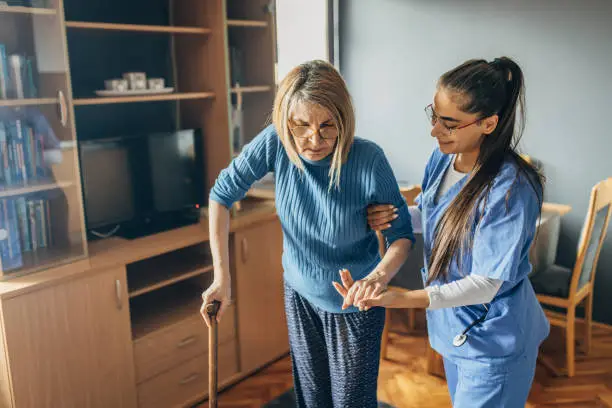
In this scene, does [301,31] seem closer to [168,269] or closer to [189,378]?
[168,269]

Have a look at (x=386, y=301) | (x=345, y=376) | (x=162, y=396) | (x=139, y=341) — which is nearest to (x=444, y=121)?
(x=386, y=301)

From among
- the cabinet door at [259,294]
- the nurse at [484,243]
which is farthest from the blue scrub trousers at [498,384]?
the cabinet door at [259,294]

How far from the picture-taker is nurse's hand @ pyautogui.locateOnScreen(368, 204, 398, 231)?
1.48 metres

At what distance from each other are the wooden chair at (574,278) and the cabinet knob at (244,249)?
1.41 metres

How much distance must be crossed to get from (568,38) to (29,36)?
2.75 m

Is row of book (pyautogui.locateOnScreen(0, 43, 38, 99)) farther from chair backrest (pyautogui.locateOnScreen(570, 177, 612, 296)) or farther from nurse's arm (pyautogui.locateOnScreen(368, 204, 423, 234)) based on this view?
chair backrest (pyautogui.locateOnScreen(570, 177, 612, 296))

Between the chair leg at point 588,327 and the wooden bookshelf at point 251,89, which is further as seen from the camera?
the chair leg at point 588,327

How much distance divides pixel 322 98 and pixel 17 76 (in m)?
1.19

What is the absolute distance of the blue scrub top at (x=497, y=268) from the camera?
128 centimetres

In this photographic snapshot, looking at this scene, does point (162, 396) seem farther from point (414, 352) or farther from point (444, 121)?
point (444, 121)

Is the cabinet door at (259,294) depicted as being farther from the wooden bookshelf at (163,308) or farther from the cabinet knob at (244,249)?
the wooden bookshelf at (163,308)

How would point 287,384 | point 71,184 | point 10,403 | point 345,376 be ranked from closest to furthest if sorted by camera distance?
point 345,376 < point 10,403 < point 71,184 < point 287,384

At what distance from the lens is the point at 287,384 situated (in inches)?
109

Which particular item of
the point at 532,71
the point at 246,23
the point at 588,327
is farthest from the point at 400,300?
the point at 532,71
